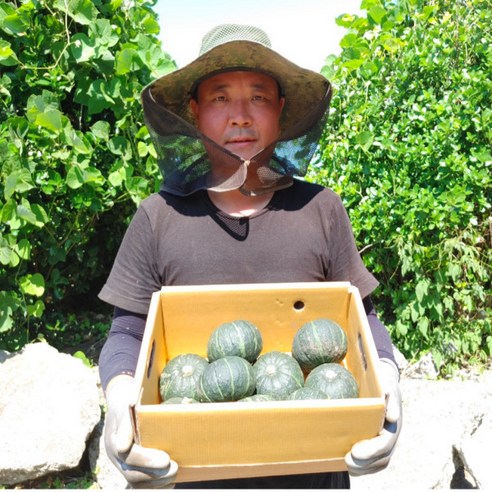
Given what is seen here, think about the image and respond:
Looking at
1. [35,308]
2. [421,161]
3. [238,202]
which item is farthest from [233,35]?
[35,308]

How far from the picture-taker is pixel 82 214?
11.0 feet

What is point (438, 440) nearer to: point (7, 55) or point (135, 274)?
point (135, 274)

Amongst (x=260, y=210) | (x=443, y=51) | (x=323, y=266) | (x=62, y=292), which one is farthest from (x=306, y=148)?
(x=62, y=292)

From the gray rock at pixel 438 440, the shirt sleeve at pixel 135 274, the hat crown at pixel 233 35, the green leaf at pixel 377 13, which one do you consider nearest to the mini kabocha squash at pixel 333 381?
the shirt sleeve at pixel 135 274

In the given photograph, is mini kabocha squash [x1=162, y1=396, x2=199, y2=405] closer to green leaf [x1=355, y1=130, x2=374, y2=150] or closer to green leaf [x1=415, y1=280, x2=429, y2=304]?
green leaf [x1=415, y1=280, x2=429, y2=304]

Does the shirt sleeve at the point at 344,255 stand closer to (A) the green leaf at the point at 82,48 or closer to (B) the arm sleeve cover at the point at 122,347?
(B) the arm sleeve cover at the point at 122,347

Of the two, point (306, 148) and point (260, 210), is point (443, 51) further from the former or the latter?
point (260, 210)

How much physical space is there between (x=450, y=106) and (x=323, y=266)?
2.05 meters

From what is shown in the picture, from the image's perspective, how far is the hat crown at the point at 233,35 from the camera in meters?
1.89

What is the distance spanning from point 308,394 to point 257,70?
1130mm

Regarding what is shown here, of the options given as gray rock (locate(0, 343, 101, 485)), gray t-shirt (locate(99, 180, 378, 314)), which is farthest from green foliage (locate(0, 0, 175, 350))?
gray t-shirt (locate(99, 180, 378, 314))

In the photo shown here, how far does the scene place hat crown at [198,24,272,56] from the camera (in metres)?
1.89

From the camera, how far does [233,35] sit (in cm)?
191

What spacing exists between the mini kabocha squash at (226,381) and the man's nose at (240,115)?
2.63 feet
